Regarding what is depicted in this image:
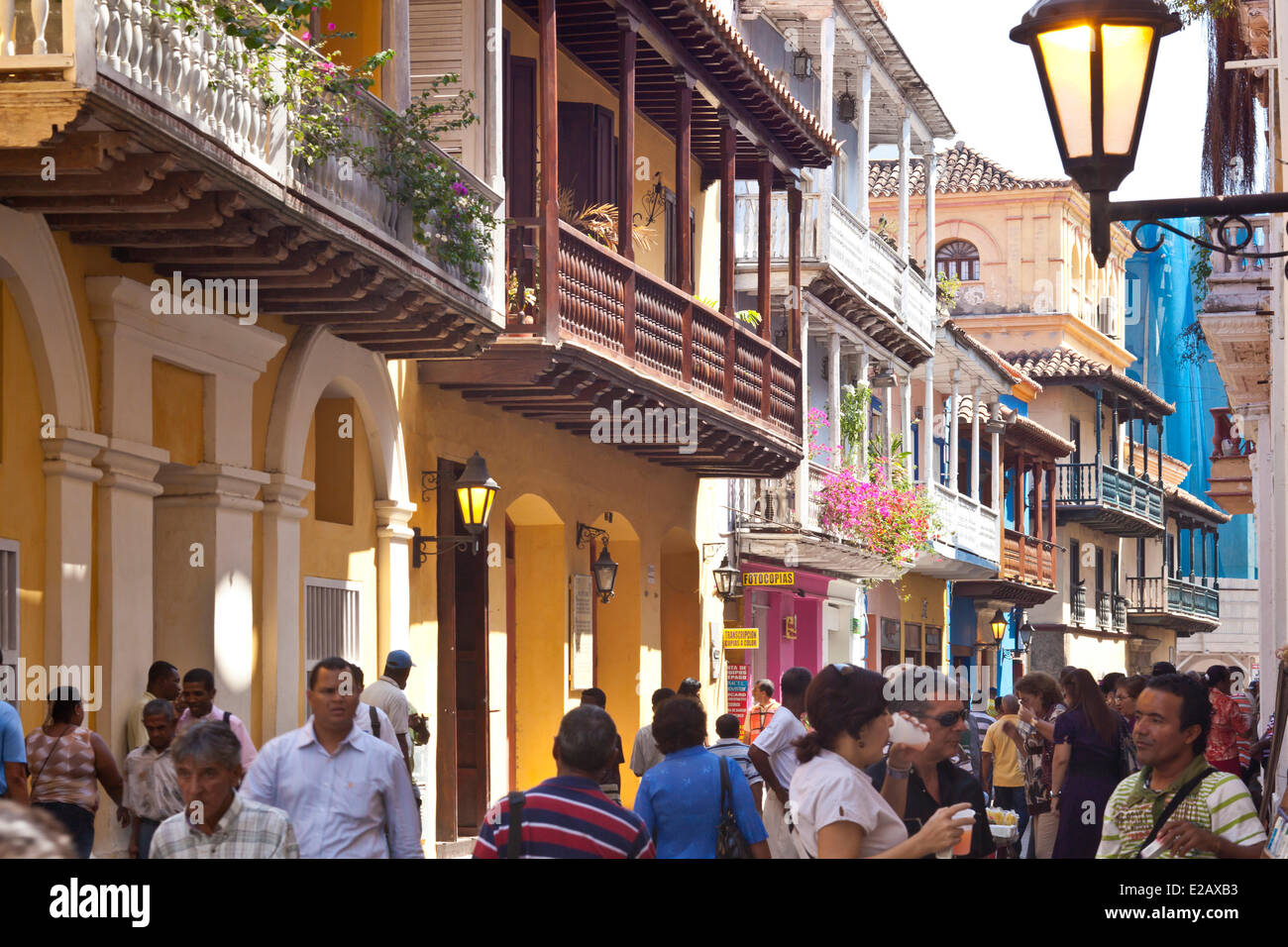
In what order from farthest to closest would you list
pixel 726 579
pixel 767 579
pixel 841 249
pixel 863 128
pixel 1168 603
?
pixel 1168 603 → pixel 863 128 → pixel 841 249 → pixel 767 579 → pixel 726 579

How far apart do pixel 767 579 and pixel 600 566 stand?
4.68m

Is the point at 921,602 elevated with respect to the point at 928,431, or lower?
lower

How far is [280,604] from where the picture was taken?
42.4 ft

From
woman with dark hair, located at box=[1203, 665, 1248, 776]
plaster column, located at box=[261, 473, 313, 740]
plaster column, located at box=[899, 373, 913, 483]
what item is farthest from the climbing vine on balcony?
plaster column, located at box=[899, 373, 913, 483]

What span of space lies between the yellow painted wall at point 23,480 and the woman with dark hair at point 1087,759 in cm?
527

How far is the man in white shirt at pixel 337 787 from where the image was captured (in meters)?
7.05

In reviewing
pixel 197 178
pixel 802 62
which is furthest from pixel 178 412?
pixel 802 62

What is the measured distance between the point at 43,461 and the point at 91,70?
8.86 feet

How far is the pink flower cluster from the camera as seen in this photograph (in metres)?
25.2

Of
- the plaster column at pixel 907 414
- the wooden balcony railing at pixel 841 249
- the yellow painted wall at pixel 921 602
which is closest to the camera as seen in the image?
the wooden balcony railing at pixel 841 249

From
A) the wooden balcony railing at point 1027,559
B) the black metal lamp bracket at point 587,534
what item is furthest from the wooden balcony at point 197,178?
the wooden balcony railing at point 1027,559

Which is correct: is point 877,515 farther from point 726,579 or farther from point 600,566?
point 600,566

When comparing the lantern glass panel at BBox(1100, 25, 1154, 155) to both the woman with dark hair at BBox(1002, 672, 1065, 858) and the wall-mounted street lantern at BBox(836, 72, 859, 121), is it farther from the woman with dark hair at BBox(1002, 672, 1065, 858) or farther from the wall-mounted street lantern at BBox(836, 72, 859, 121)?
the wall-mounted street lantern at BBox(836, 72, 859, 121)

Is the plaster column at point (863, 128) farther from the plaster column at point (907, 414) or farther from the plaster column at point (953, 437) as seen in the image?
the plaster column at point (953, 437)
